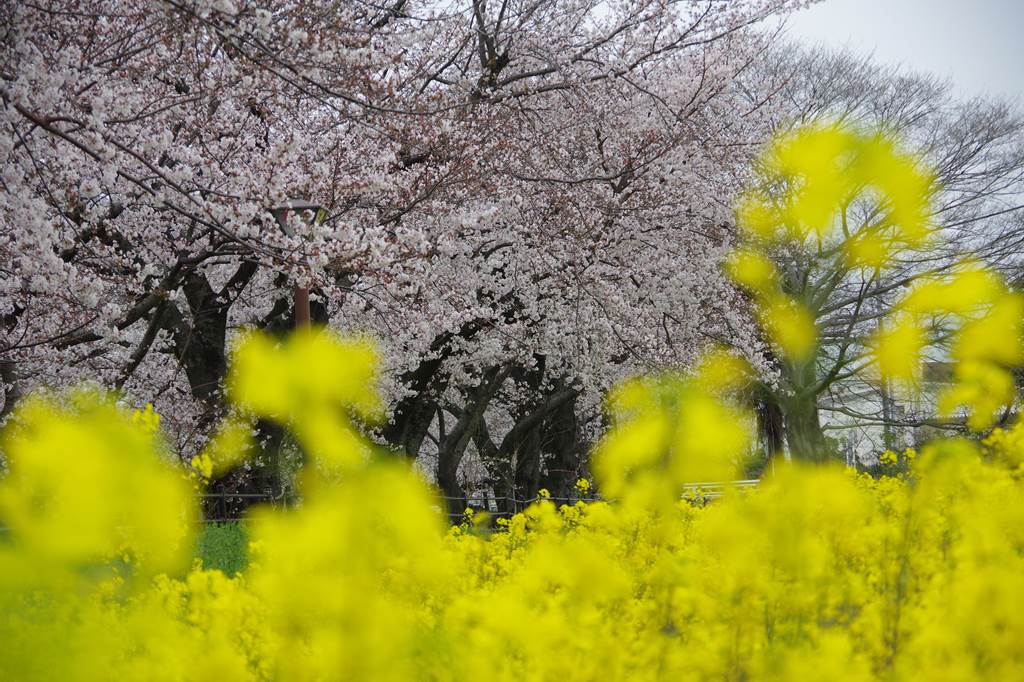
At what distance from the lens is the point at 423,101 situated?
9492mm

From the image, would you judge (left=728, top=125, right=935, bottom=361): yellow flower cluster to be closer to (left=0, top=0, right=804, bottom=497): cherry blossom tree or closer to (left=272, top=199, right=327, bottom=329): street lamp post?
(left=0, top=0, right=804, bottom=497): cherry blossom tree

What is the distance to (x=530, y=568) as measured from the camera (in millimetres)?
2600

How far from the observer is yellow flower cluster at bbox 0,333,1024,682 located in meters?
1.69

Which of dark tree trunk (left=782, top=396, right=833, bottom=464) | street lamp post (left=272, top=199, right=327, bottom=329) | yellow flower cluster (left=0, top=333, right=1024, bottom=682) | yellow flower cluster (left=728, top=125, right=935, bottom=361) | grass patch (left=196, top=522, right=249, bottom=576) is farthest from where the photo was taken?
grass patch (left=196, top=522, right=249, bottom=576)

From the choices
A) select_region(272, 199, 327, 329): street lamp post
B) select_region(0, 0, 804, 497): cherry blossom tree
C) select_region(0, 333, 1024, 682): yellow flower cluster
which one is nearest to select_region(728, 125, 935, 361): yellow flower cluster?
select_region(0, 333, 1024, 682): yellow flower cluster

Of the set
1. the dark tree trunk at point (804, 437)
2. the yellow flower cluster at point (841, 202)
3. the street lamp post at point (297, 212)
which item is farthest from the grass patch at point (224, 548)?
the yellow flower cluster at point (841, 202)

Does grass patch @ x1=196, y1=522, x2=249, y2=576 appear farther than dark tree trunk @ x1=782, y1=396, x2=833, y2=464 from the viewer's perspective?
Yes

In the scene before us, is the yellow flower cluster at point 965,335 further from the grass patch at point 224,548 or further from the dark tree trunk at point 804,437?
the grass patch at point 224,548

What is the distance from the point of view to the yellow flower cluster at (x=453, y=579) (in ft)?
5.54

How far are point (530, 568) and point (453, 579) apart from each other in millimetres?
601

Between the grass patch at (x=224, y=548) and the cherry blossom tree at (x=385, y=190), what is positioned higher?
the cherry blossom tree at (x=385, y=190)

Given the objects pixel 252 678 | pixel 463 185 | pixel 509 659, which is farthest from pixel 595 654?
pixel 463 185

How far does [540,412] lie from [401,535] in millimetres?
14431

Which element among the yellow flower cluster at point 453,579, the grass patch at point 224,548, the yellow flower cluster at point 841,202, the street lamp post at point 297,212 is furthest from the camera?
the grass patch at point 224,548
